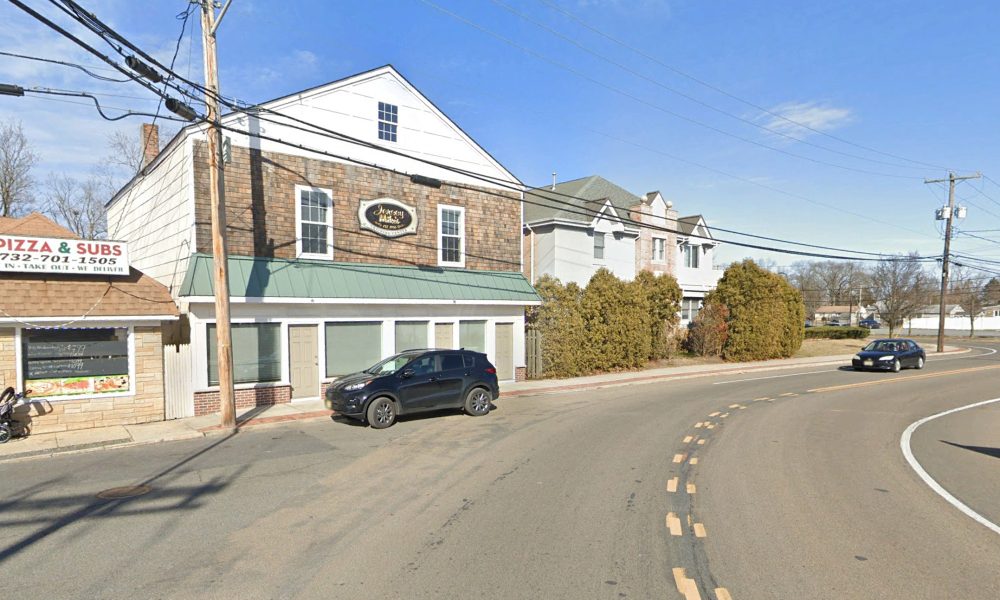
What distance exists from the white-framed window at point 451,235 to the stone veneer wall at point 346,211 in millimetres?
189

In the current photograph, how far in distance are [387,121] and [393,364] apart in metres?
8.38

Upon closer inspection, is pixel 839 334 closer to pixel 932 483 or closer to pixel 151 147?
pixel 932 483

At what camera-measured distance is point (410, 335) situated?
57.8 ft

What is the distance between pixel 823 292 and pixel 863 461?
108908 millimetres

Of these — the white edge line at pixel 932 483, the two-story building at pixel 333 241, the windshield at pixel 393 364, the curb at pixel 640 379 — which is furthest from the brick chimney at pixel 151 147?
the white edge line at pixel 932 483

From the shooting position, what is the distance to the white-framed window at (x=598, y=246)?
29.6 meters

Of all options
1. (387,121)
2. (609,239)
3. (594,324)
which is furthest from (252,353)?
(609,239)

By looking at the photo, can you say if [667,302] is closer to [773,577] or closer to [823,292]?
[773,577]

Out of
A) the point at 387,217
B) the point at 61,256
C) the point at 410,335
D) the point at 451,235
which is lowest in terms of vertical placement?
the point at 410,335

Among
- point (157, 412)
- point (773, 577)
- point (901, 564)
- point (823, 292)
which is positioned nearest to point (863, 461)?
point (901, 564)

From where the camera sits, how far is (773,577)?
4930 millimetres

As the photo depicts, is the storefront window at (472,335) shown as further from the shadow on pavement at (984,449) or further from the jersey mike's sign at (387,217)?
the shadow on pavement at (984,449)

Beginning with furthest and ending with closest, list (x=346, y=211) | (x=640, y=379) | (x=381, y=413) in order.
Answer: (x=640, y=379)
(x=346, y=211)
(x=381, y=413)

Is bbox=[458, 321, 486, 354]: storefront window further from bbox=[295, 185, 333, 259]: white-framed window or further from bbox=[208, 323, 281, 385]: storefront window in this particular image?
bbox=[208, 323, 281, 385]: storefront window
